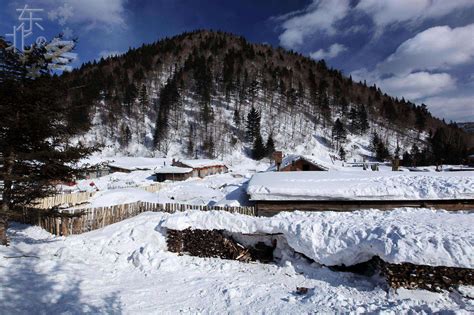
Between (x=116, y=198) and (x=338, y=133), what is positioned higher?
(x=338, y=133)

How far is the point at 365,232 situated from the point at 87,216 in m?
12.7

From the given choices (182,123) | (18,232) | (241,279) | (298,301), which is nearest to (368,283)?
(298,301)

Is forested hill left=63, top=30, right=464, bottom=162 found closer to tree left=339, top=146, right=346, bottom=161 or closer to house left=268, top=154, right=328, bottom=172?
tree left=339, top=146, right=346, bottom=161

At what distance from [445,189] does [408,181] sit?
1.80 m

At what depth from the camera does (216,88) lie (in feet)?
395

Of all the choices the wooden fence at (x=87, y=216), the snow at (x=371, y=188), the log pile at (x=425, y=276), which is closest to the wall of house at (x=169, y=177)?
the wooden fence at (x=87, y=216)

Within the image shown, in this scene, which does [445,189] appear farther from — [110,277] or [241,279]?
[110,277]

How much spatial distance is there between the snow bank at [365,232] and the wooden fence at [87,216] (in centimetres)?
331

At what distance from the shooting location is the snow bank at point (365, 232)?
842 centimetres

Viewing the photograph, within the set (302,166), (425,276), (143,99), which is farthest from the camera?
(143,99)

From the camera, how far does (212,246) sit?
40.5ft

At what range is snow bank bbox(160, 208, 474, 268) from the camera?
8.42m

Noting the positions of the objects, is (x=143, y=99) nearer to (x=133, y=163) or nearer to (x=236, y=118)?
(x=236, y=118)

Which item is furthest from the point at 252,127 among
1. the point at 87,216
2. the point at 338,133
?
the point at 87,216
